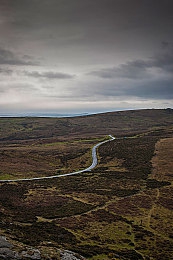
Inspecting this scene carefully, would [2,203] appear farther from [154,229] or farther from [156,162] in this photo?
[156,162]

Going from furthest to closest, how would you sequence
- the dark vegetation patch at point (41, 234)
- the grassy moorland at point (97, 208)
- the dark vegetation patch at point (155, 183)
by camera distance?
the dark vegetation patch at point (155, 183) → the grassy moorland at point (97, 208) → the dark vegetation patch at point (41, 234)

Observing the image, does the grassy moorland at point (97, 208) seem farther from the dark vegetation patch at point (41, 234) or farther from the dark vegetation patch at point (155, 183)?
the dark vegetation patch at point (155, 183)

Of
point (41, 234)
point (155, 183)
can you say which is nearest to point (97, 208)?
point (41, 234)

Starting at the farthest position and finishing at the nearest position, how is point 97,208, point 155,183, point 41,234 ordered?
point 155,183 → point 97,208 → point 41,234

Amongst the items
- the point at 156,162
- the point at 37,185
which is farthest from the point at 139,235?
the point at 156,162

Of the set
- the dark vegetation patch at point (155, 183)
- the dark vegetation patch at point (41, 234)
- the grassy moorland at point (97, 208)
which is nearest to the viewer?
the dark vegetation patch at point (41, 234)

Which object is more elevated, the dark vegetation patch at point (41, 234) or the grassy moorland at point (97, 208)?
the dark vegetation patch at point (41, 234)

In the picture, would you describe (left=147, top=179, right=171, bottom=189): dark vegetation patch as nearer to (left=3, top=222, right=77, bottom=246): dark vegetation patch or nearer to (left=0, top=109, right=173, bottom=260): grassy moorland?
(left=0, top=109, right=173, bottom=260): grassy moorland

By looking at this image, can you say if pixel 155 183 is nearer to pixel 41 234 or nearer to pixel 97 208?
pixel 97 208

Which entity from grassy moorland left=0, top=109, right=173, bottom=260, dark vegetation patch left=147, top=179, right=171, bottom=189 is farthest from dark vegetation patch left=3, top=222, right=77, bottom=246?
dark vegetation patch left=147, top=179, right=171, bottom=189

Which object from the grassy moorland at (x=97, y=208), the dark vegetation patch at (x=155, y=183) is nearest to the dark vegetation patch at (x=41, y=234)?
the grassy moorland at (x=97, y=208)

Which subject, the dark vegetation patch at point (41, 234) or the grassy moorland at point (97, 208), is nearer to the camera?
the dark vegetation patch at point (41, 234)
